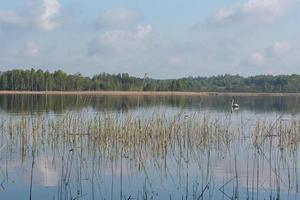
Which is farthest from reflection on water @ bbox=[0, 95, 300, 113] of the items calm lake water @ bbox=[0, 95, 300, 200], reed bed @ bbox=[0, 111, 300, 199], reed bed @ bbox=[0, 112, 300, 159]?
calm lake water @ bbox=[0, 95, 300, 200]

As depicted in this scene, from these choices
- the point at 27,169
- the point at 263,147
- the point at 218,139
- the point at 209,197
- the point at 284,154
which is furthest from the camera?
the point at 218,139

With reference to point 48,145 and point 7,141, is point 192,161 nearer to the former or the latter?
point 48,145

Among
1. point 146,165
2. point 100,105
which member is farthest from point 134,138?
point 100,105

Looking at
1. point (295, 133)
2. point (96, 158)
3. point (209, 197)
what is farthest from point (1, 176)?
point (295, 133)

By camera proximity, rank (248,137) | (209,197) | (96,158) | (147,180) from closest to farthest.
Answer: (209,197) < (147,180) < (96,158) < (248,137)

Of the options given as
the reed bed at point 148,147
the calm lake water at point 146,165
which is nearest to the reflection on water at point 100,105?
the reed bed at point 148,147

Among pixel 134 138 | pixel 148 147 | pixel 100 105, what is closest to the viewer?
pixel 148 147

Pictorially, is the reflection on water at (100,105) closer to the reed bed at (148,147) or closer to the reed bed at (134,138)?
the reed bed at (134,138)

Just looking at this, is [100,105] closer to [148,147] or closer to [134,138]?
[134,138]

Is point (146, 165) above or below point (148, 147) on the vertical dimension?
below

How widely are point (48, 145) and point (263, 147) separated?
8.05 metres

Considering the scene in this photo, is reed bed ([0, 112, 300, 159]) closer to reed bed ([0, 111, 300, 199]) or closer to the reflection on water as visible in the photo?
reed bed ([0, 111, 300, 199])

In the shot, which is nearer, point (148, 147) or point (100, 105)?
point (148, 147)

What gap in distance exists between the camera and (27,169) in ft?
48.0
